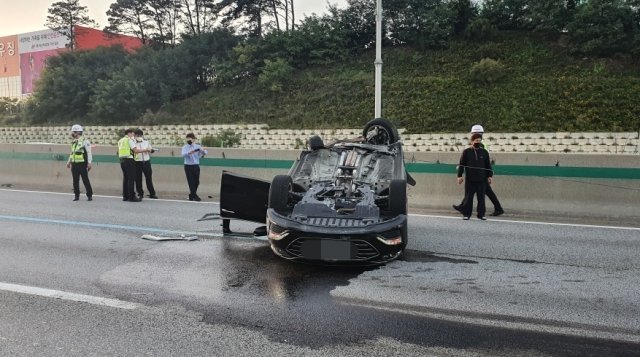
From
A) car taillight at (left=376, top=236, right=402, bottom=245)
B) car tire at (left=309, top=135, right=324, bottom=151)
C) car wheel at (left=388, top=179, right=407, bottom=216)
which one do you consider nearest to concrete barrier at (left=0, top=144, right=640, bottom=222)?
car tire at (left=309, top=135, right=324, bottom=151)

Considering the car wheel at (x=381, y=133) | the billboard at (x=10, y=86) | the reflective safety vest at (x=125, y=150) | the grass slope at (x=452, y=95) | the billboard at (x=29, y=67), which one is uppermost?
the billboard at (x=29, y=67)

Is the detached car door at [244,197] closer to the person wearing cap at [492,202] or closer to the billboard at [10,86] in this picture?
the person wearing cap at [492,202]

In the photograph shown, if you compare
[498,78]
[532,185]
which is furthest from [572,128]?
[532,185]

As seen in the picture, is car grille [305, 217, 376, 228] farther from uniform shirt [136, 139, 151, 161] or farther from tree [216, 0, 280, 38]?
tree [216, 0, 280, 38]

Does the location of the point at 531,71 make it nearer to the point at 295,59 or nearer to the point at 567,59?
the point at 567,59

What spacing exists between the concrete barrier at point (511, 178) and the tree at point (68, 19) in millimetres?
40292

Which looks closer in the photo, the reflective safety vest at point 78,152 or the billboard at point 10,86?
Result: the reflective safety vest at point 78,152

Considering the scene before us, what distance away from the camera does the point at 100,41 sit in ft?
176

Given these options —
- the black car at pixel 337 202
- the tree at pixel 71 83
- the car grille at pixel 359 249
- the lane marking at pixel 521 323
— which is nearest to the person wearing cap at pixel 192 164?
the black car at pixel 337 202

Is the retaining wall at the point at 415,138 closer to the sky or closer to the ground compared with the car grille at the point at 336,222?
closer to the sky

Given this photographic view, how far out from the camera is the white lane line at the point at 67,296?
4824 millimetres

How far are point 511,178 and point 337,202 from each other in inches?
241

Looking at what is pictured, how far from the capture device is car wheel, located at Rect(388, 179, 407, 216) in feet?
19.4

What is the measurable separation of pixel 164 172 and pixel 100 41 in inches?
1805
